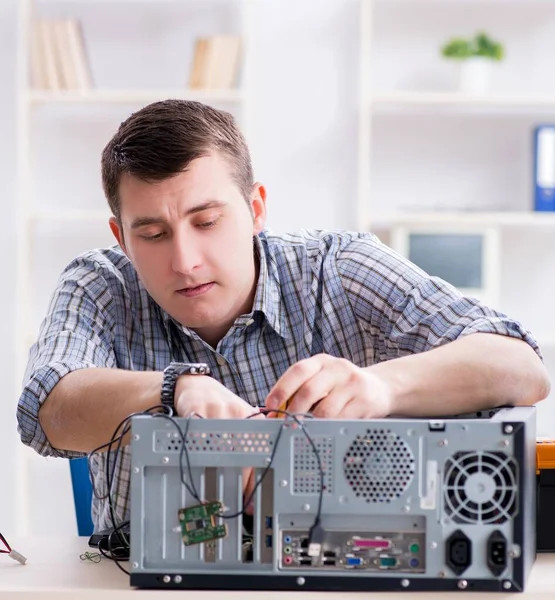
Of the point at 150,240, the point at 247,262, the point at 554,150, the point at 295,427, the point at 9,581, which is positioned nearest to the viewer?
the point at 295,427

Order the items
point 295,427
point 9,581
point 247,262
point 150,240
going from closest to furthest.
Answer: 1. point 295,427
2. point 9,581
3. point 150,240
4. point 247,262

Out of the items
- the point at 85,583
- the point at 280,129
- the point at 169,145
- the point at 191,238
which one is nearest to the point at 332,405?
the point at 85,583

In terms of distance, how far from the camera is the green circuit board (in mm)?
933

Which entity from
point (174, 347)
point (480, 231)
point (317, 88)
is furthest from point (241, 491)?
point (317, 88)

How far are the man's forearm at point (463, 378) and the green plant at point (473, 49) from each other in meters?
2.13

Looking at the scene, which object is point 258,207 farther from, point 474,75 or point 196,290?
point 474,75

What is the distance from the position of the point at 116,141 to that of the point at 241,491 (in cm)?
71

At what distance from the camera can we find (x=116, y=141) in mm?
1465

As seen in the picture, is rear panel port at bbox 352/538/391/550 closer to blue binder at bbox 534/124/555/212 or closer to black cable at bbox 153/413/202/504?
black cable at bbox 153/413/202/504

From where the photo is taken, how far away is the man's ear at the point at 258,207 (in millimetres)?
1575

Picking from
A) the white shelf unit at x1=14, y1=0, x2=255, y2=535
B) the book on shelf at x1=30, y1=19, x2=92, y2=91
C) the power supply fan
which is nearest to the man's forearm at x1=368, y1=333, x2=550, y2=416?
the power supply fan

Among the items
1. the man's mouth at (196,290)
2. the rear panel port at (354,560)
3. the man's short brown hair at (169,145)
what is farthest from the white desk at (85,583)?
the man's short brown hair at (169,145)

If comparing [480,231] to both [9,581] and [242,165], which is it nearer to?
[242,165]

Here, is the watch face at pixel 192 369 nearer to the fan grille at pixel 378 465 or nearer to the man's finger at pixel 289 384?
the man's finger at pixel 289 384
